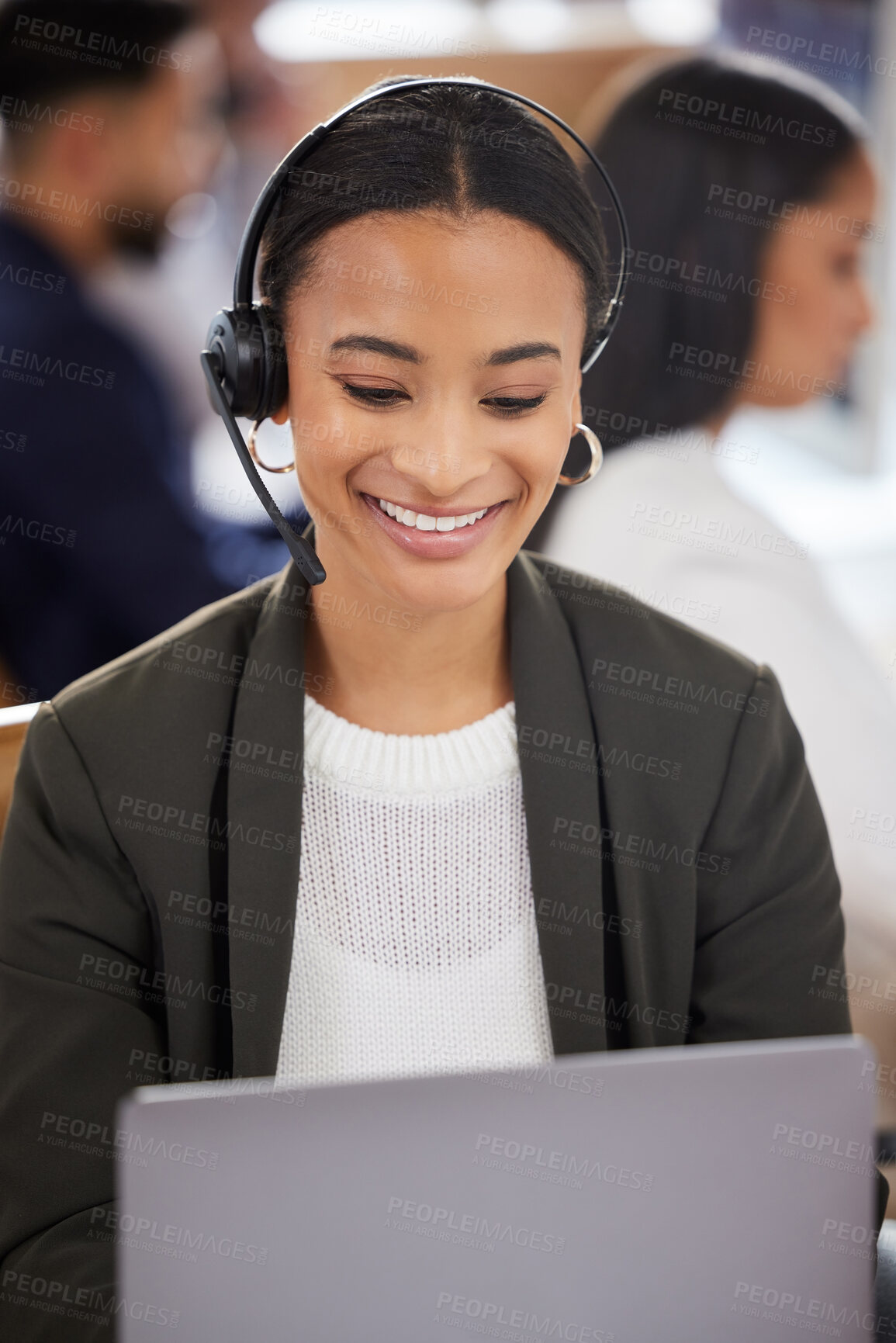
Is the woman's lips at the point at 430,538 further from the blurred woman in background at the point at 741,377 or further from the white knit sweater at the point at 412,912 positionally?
the blurred woman in background at the point at 741,377

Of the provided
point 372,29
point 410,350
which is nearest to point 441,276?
point 410,350

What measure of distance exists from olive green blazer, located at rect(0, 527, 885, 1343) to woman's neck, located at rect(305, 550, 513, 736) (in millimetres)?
16

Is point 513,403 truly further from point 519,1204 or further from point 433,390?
point 519,1204

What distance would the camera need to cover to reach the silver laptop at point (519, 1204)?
554mm

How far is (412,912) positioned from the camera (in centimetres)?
115

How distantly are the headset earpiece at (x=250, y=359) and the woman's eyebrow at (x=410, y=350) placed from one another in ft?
0.26

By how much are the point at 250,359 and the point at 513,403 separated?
23 cm

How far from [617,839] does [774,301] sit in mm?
1059

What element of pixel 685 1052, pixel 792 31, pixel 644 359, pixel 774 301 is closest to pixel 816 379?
pixel 774 301

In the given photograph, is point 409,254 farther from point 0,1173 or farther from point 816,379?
point 816,379

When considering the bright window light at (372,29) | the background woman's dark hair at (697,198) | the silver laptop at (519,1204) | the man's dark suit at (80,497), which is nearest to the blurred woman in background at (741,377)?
the background woman's dark hair at (697,198)

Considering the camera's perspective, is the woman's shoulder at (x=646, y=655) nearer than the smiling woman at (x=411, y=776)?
No

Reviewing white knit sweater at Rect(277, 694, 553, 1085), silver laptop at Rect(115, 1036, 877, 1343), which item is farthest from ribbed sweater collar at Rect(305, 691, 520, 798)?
silver laptop at Rect(115, 1036, 877, 1343)

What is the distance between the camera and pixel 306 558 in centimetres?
111
